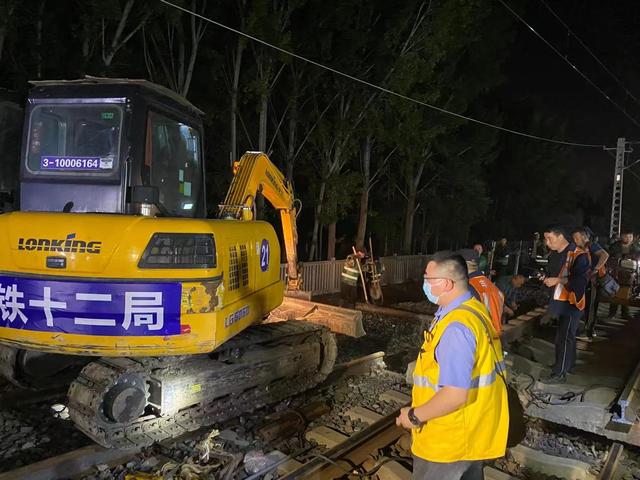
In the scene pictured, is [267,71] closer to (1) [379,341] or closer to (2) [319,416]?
(1) [379,341]

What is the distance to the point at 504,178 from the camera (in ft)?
118

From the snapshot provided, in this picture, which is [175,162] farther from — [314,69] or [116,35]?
[314,69]

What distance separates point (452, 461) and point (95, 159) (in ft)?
12.8

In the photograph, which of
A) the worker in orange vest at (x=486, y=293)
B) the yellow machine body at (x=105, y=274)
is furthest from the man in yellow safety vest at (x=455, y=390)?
the yellow machine body at (x=105, y=274)

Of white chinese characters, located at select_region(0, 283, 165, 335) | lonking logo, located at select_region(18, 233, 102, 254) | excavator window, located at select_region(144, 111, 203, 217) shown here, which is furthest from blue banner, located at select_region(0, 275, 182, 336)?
excavator window, located at select_region(144, 111, 203, 217)

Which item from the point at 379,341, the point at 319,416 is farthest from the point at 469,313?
the point at 379,341

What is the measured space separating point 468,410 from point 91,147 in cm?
397

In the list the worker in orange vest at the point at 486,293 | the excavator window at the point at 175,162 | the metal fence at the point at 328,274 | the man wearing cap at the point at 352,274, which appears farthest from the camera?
the metal fence at the point at 328,274

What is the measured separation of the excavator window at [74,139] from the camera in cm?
455

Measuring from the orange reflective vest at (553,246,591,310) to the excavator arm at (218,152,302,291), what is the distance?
4.10 meters

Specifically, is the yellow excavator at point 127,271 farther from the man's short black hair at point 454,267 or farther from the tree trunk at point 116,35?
the tree trunk at point 116,35

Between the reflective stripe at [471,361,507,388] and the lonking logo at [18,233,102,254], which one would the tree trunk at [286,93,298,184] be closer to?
the lonking logo at [18,233,102,254]

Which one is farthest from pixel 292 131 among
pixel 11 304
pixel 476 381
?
pixel 476 381

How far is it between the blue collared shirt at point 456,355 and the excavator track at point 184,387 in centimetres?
311
